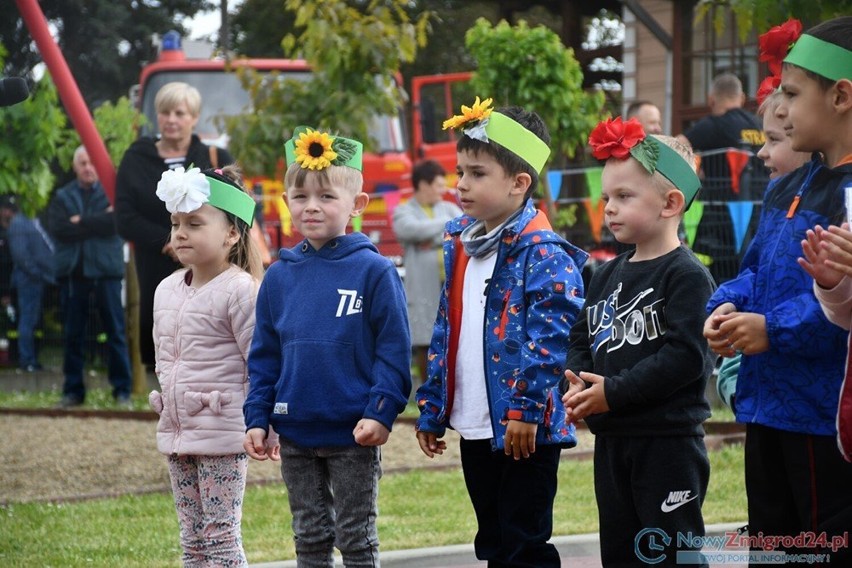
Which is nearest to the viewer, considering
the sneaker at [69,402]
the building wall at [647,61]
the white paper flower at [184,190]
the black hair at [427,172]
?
the white paper flower at [184,190]

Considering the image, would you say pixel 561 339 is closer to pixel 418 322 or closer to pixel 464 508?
pixel 464 508

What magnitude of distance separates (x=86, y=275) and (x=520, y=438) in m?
9.19

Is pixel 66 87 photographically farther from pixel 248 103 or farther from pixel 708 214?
pixel 248 103

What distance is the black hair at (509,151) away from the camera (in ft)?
16.4

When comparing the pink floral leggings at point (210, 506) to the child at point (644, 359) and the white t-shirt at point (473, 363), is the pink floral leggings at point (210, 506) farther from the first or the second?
the child at point (644, 359)

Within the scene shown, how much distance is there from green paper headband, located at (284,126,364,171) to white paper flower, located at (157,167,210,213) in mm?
438

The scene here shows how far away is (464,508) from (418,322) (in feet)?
14.8

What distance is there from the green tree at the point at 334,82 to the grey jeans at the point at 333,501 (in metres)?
7.62

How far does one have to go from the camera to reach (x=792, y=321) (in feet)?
12.6

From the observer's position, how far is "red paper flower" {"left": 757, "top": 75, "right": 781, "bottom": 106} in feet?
15.5

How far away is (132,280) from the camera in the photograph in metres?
13.7

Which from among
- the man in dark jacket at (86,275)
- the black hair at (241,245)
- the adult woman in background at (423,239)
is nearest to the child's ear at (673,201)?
the black hair at (241,245)

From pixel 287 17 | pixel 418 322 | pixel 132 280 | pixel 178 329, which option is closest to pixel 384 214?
pixel 132 280

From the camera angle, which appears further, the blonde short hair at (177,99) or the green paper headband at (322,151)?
the blonde short hair at (177,99)
